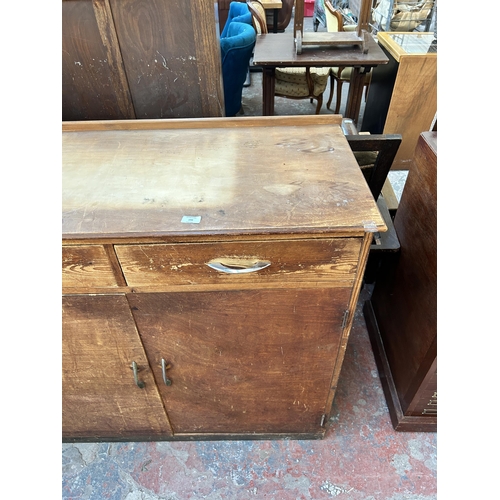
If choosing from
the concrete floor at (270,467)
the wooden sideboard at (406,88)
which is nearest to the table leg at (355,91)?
the wooden sideboard at (406,88)

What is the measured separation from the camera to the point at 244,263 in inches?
30.5

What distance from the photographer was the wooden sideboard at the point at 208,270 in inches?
29.3

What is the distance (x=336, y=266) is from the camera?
31.0 inches

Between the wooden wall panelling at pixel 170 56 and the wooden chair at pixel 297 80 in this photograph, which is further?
the wooden chair at pixel 297 80

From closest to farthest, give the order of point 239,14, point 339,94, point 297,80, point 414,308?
point 414,308, point 297,80, point 339,94, point 239,14

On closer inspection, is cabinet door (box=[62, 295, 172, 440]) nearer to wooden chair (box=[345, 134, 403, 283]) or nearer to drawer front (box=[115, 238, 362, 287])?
drawer front (box=[115, 238, 362, 287])

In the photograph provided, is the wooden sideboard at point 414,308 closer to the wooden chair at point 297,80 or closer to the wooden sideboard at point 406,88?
the wooden sideboard at point 406,88

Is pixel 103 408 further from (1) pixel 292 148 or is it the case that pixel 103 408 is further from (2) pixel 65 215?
(1) pixel 292 148

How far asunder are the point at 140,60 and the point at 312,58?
1516 mm

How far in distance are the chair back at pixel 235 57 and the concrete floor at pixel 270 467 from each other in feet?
6.84

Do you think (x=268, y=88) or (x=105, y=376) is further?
(x=268, y=88)

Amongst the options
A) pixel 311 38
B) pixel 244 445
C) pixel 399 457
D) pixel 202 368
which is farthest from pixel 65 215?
pixel 311 38

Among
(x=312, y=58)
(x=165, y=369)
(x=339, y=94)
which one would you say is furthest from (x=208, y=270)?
(x=339, y=94)

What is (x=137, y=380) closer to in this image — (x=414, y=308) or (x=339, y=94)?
(x=414, y=308)
